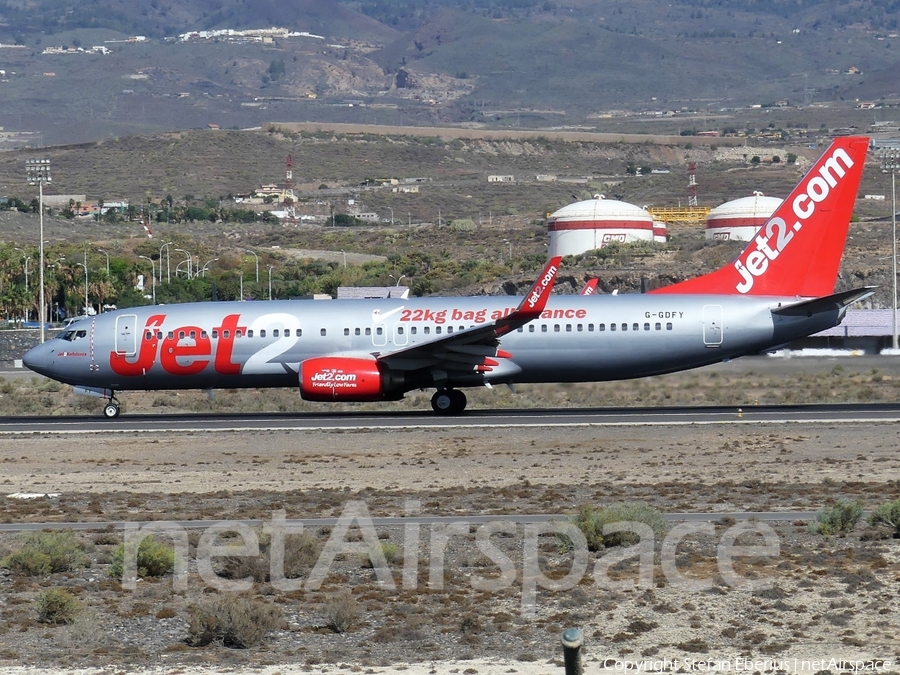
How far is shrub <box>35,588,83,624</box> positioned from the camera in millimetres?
15531

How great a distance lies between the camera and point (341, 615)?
15.1m

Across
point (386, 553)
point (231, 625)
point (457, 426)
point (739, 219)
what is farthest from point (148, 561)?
point (739, 219)

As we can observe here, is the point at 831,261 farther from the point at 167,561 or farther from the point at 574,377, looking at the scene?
the point at 167,561

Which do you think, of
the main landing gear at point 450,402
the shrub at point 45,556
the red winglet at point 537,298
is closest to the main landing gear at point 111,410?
the main landing gear at point 450,402

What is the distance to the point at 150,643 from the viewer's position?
48.7ft

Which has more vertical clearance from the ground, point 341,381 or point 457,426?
point 341,381

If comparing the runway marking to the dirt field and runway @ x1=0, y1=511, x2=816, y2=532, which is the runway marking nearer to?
the dirt field

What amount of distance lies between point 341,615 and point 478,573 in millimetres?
2595

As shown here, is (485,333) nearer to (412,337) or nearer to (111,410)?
(412,337)

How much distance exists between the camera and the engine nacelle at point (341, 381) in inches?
1423

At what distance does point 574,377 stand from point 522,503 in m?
16.0

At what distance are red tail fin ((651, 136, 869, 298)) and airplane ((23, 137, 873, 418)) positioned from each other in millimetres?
28

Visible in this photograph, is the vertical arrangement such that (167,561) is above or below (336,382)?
below

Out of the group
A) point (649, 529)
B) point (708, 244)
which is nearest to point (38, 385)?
point (649, 529)
